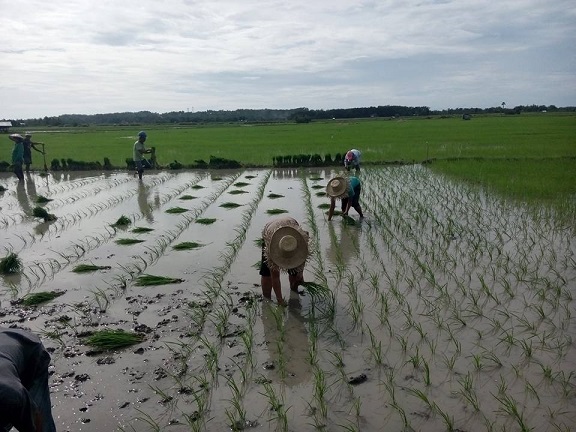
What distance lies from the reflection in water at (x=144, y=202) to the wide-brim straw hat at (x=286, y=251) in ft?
16.0

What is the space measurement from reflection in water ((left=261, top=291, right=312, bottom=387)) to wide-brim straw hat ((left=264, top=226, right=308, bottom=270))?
0.46 meters

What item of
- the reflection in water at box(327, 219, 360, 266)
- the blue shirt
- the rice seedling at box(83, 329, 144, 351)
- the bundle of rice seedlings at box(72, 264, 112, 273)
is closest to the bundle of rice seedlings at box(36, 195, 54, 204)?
the bundle of rice seedlings at box(72, 264, 112, 273)

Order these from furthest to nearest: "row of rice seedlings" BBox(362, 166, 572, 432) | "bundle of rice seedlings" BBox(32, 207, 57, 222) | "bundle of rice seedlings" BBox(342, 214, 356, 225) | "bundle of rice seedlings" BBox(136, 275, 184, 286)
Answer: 1. "bundle of rice seedlings" BBox(32, 207, 57, 222)
2. "bundle of rice seedlings" BBox(342, 214, 356, 225)
3. "bundle of rice seedlings" BBox(136, 275, 184, 286)
4. "row of rice seedlings" BBox(362, 166, 572, 432)

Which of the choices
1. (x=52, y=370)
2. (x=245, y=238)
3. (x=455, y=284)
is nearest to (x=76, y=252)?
(x=245, y=238)

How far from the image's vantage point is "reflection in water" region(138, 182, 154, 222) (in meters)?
9.07

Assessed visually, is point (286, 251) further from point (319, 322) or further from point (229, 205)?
point (229, 205)

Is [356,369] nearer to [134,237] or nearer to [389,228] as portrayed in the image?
[389,228]

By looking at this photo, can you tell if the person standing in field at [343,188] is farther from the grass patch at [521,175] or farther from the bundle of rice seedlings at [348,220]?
the grass patch at [521,175]

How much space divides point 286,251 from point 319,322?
0.68 metres

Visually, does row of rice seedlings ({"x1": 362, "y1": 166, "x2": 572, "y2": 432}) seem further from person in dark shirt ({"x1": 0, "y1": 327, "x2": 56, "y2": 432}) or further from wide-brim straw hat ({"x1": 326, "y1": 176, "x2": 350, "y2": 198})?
person in dark shirt ({"x1": 0, "y1": 327, "x2": 56, "y2": 432})

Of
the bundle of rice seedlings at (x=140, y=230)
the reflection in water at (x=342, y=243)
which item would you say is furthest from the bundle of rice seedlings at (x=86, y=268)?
the reflection in water at (x=342, y=243)

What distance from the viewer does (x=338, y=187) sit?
24.9 ft

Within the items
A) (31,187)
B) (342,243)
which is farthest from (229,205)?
(31,187)

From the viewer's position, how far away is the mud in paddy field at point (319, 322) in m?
3.10
